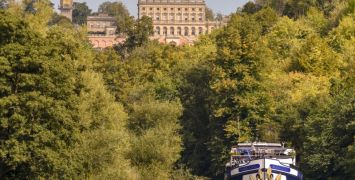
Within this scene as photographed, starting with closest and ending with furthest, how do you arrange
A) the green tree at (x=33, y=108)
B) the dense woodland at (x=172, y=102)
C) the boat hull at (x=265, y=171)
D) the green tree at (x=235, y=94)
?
the green tree at (x=33, y=108)
the boat hull at (x=265, y=171)
the dense woodland at (x=172, y=102)
the green tree at (x=235, y=94)

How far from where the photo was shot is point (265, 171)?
153ft

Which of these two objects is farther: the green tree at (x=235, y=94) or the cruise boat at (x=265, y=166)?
the green tree at (x=235, y=94)

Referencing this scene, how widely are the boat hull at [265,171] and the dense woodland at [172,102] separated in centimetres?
542

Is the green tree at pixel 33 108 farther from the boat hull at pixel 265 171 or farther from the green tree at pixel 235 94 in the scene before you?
the green tree at pixel 235 94

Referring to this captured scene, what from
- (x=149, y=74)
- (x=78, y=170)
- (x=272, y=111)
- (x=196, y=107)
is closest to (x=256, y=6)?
(x=149, y=74)

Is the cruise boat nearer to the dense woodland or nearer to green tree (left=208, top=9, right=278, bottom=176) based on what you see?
the dense woodland

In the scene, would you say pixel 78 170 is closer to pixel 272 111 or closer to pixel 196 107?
pixel 272 111

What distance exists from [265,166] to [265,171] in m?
0.22

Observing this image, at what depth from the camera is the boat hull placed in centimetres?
4678

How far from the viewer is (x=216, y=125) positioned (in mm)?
74875

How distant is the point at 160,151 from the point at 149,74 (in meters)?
38.9

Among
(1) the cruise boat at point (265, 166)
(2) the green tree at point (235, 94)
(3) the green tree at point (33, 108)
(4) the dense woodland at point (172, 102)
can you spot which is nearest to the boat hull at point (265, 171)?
(1) the cruise boat at point (265, 166)

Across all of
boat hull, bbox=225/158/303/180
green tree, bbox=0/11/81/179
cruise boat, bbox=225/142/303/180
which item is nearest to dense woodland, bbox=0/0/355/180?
green tree, bbox=0/11/81/179

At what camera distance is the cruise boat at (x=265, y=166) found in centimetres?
4688
